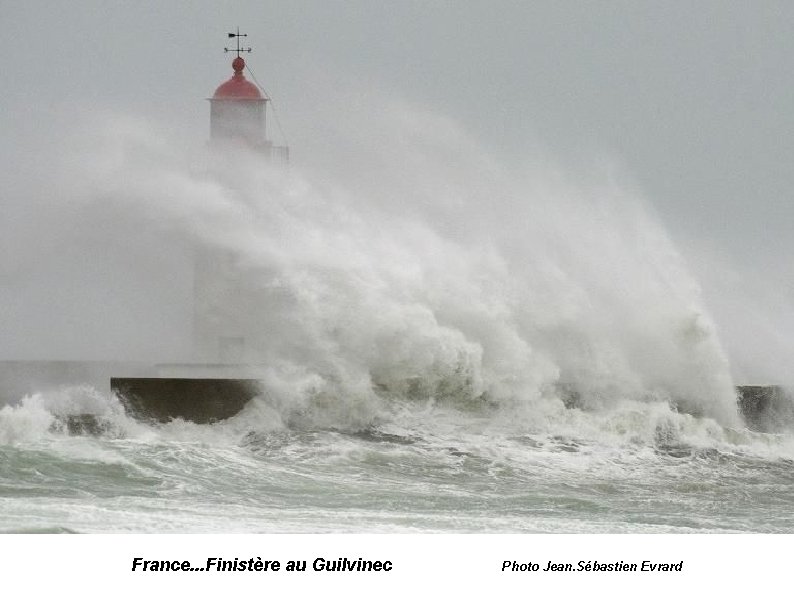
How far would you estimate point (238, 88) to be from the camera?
15.9 metres

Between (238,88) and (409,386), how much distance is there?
3.96 m

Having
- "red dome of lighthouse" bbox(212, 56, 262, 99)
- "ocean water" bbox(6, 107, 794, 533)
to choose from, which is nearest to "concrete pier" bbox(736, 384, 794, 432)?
"ocean water" bbox(6, 107, 794, 533)

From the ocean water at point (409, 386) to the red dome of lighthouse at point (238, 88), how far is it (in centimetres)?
65

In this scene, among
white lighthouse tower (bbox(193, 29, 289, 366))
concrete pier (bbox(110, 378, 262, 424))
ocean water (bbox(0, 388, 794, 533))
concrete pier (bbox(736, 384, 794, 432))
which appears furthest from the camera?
white lighthouse tower (bbox(193, 29, 289, 366))

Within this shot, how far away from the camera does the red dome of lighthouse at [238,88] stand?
51.9 feet

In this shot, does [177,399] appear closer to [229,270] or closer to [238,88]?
[229,270]

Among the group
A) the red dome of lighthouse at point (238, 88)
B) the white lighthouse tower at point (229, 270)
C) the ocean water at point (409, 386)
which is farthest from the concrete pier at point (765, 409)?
the red dome of lighthouse at point (238, 88)

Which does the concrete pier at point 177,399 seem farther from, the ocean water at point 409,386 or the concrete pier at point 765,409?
the concrete pier at point 765,409

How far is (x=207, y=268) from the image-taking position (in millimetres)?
16062

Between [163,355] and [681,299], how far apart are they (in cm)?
591

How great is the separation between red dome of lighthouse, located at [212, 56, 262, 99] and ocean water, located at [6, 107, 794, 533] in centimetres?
A: 65

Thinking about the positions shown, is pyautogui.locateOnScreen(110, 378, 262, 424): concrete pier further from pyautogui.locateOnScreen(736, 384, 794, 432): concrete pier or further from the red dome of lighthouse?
pyautogui.locateOnScreen(736, 384, 794, 432): concrete pier

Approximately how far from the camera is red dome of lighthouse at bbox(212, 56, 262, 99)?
15820 millimetres
